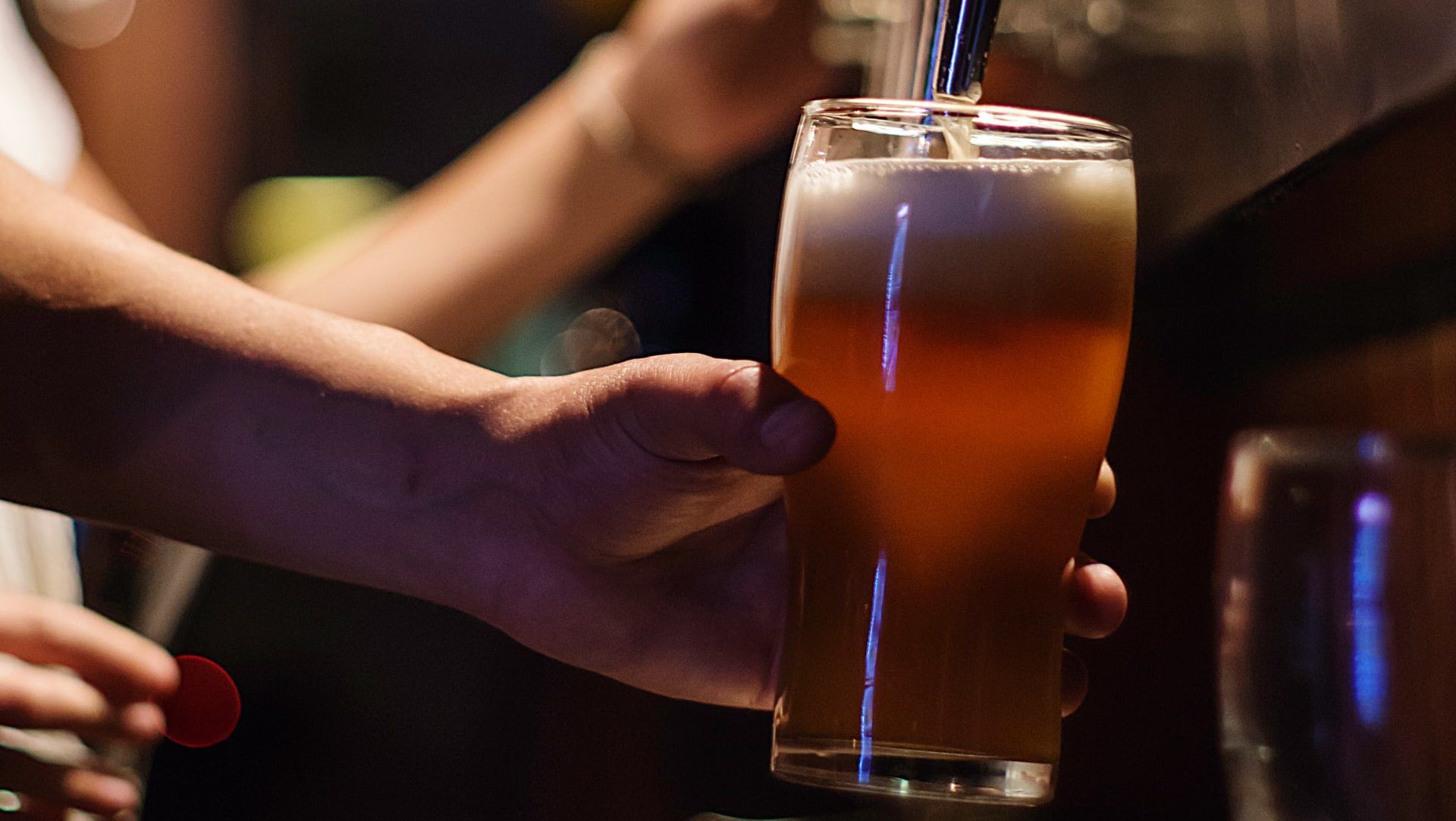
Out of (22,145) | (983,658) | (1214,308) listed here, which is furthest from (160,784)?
(1214,308)

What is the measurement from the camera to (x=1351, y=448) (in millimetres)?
536

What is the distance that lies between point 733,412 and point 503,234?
1170 mm

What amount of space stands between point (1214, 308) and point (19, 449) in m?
1.21

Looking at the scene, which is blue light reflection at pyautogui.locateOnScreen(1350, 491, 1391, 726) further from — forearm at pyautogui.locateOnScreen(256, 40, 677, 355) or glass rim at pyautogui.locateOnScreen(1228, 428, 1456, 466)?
forearm at pyautogui.locateOnScreen(256, 40, 677, 355)

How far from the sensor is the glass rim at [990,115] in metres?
0.61

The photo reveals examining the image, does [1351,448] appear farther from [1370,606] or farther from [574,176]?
[574,176]

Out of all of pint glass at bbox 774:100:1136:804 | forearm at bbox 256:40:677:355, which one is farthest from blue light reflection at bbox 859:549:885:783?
forearm at bbox 256:40:677:355

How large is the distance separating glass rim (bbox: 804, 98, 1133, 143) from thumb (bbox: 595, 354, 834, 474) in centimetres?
14

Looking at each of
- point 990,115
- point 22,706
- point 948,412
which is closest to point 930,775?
point 948,412

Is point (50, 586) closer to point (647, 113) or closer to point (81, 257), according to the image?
point (81, 257)

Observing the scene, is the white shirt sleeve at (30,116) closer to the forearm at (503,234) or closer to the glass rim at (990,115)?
the forearm at (503,234)

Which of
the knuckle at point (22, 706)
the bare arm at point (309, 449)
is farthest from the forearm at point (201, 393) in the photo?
the knuckle at point (22, 706)

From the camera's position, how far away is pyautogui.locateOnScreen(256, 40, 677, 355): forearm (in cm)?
164

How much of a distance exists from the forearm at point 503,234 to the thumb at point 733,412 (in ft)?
3.47
